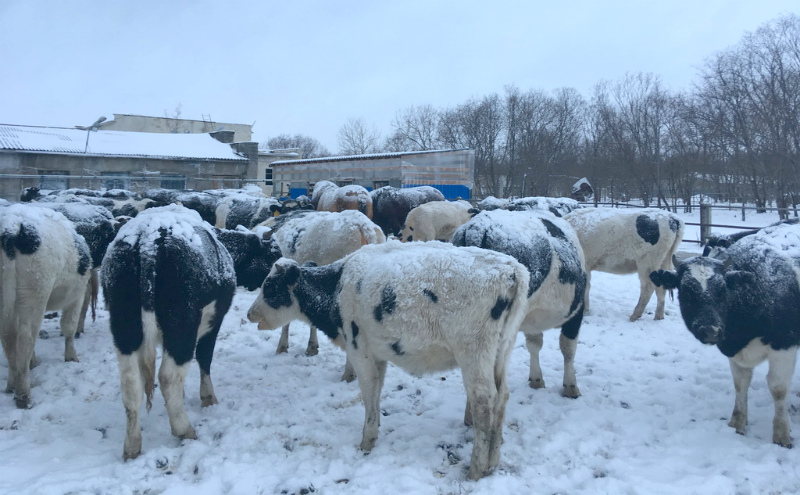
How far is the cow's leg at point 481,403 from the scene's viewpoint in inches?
165

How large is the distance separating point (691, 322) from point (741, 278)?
60 cm

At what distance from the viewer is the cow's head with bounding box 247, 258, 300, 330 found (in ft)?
18.4

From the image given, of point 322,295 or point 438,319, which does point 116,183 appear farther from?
point 438,319

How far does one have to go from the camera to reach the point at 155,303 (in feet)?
14.9

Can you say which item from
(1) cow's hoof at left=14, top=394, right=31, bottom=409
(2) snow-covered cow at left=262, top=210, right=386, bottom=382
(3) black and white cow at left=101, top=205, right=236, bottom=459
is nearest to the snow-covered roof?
(2) snow-covered cow at left=262, top=210, right=386, bottom=382

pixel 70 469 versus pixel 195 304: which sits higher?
pixel 195 304

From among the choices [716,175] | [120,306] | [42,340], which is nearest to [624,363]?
[120,306]

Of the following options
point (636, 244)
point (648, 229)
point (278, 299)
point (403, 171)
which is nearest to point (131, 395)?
point (278, 299)

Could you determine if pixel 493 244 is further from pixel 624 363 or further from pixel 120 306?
pixel 120 306

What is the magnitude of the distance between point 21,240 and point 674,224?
9.71m

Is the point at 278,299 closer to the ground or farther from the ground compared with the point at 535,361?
farther from the ground

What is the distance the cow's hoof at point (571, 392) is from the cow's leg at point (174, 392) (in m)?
3.90

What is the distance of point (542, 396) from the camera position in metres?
5.95

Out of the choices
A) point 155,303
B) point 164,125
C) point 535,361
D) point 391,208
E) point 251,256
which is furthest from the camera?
point 164,125
